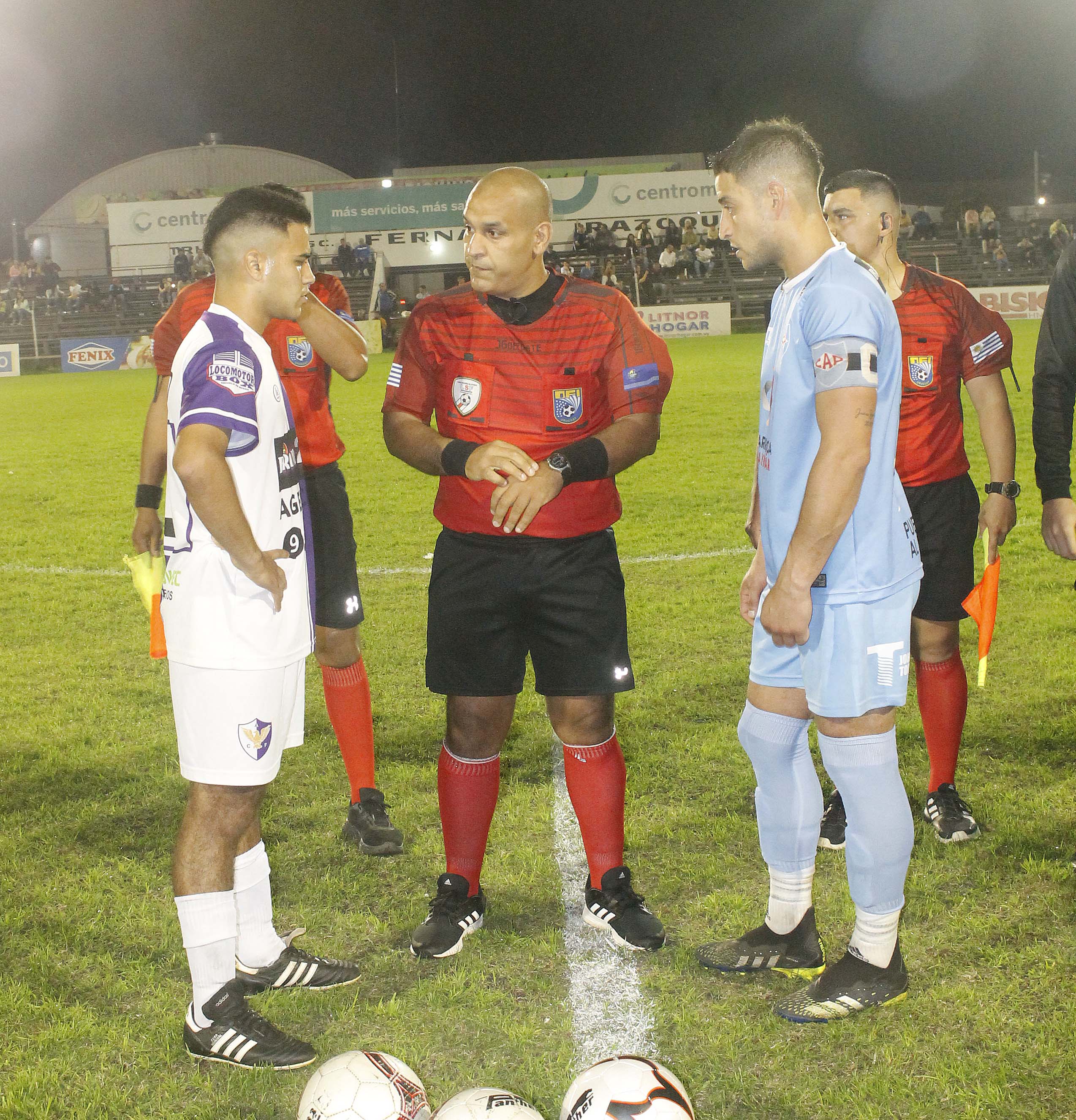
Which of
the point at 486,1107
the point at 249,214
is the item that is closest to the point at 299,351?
the point at 249,214

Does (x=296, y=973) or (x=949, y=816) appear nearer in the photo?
(x=296, y=973)

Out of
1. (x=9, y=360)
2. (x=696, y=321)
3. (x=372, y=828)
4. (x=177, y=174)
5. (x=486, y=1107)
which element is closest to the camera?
(x=486, y=1107)

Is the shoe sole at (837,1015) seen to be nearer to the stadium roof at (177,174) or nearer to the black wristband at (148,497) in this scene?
the black wristband at (148,497)

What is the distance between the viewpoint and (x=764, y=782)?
10.3 ft

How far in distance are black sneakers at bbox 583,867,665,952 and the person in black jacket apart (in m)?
1.71

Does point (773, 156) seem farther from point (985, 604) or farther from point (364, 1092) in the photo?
point (364, 1092)

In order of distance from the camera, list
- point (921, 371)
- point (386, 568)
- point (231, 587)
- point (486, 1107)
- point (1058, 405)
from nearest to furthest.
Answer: point (486, 1107), point (231, 587), point (1058, 405), point (921, 371), point (386, 568)

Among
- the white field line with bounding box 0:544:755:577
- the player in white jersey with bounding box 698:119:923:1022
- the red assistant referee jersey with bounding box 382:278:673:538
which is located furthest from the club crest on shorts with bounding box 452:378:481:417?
the white field line with bounding box 0:544:755:577

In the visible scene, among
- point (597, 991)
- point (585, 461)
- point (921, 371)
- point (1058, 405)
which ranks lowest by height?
point (597, 991)

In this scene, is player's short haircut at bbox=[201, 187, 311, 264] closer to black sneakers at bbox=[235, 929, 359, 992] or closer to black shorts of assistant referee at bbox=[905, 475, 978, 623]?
black sneakers at bbox=[235, 929, 359, 992]

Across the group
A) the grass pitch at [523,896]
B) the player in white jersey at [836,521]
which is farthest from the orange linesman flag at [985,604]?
the player in white jersey at [836,521]

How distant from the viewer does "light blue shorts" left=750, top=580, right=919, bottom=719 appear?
2736 millimetres

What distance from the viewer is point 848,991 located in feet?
9.58

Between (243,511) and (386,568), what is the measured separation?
557 cm
